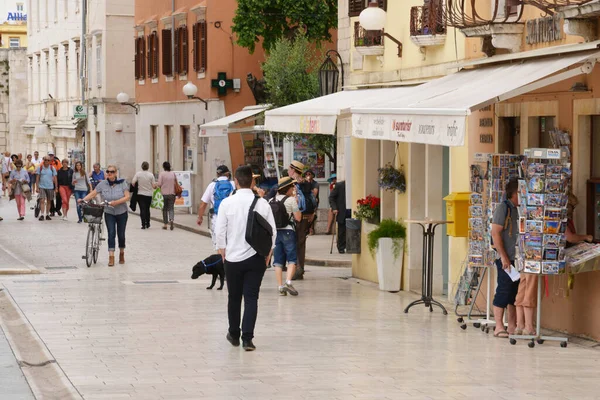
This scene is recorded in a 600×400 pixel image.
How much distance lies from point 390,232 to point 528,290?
5787 mm

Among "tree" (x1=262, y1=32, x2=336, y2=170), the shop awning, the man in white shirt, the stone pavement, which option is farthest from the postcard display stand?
"tree" (x1=262, y1=32, x2=336, y2=170)

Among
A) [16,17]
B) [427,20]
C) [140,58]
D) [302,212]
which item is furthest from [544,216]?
[16,17]

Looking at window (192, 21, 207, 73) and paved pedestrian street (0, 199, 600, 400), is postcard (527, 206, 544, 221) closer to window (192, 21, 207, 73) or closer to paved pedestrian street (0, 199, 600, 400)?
paved pedestrian street (0, 199, 600, 400)

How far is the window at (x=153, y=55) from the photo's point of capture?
4625 cm

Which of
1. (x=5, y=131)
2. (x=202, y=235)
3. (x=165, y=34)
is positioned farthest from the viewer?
(x=5, y=131)

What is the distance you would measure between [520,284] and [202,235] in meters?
19.0

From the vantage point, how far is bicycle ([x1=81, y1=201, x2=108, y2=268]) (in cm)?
2297

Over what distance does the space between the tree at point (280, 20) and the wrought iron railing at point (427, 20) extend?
16.8 m

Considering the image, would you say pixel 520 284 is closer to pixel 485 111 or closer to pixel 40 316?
pixel 485 111

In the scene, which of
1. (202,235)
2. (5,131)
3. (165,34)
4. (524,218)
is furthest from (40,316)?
(5,131)

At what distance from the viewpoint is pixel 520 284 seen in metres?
13.6

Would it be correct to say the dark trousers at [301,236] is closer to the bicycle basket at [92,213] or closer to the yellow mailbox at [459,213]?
the bicycle basket at [92,213]

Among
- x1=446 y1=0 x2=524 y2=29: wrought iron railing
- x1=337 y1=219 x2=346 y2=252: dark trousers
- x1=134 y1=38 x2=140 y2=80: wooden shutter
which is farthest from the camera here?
x1=134 y1=38 x2=140 y2=80: wooden shutter

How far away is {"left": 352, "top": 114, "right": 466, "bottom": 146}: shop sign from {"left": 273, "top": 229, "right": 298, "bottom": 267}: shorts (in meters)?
2.28
